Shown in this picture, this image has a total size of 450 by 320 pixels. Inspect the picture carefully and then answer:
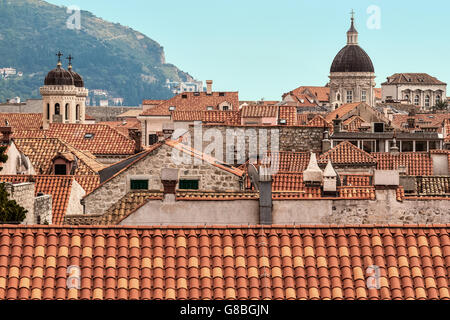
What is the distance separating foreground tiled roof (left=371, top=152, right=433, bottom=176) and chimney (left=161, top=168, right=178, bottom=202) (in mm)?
25917

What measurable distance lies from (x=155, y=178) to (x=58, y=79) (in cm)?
10675

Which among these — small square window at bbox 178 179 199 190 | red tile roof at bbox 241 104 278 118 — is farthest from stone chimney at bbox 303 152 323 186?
red tile roof at bbox 241 104 278 118

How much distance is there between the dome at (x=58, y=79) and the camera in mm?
134375

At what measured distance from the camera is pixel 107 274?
1602 cm

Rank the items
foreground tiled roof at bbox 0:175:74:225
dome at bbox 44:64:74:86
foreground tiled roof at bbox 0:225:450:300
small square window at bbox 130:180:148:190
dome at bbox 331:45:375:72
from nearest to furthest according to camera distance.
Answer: foreground tiled roof at bbox 0:225:450:300 < small square window at bbox 130:180:148:190 < foreground tiled roof at bbox 0:175:74:225 < dome at bbox 44:64:74:86 < dome at bbox 331:45:375:72

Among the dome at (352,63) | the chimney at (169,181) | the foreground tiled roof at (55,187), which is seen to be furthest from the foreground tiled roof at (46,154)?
the dome at (352,63)

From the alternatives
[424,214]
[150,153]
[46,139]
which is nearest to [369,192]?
[424,214]

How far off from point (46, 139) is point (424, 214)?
105 ft

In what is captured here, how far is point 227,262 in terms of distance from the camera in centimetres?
1633

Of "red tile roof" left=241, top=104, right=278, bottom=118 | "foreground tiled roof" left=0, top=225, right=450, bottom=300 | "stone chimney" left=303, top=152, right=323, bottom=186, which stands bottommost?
"foreground tiled roof" left=0, top=225, right=450, bottom=300

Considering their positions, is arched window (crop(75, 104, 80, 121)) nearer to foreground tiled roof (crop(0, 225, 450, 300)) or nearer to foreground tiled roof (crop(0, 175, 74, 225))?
foreground tiled roof (crop(0, 175, 74, 225))

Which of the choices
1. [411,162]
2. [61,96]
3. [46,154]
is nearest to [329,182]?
[411,162]

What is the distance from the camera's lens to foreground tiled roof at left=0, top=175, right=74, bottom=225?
36562 mm

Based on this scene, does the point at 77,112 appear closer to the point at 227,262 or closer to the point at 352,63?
the point at 352,63
